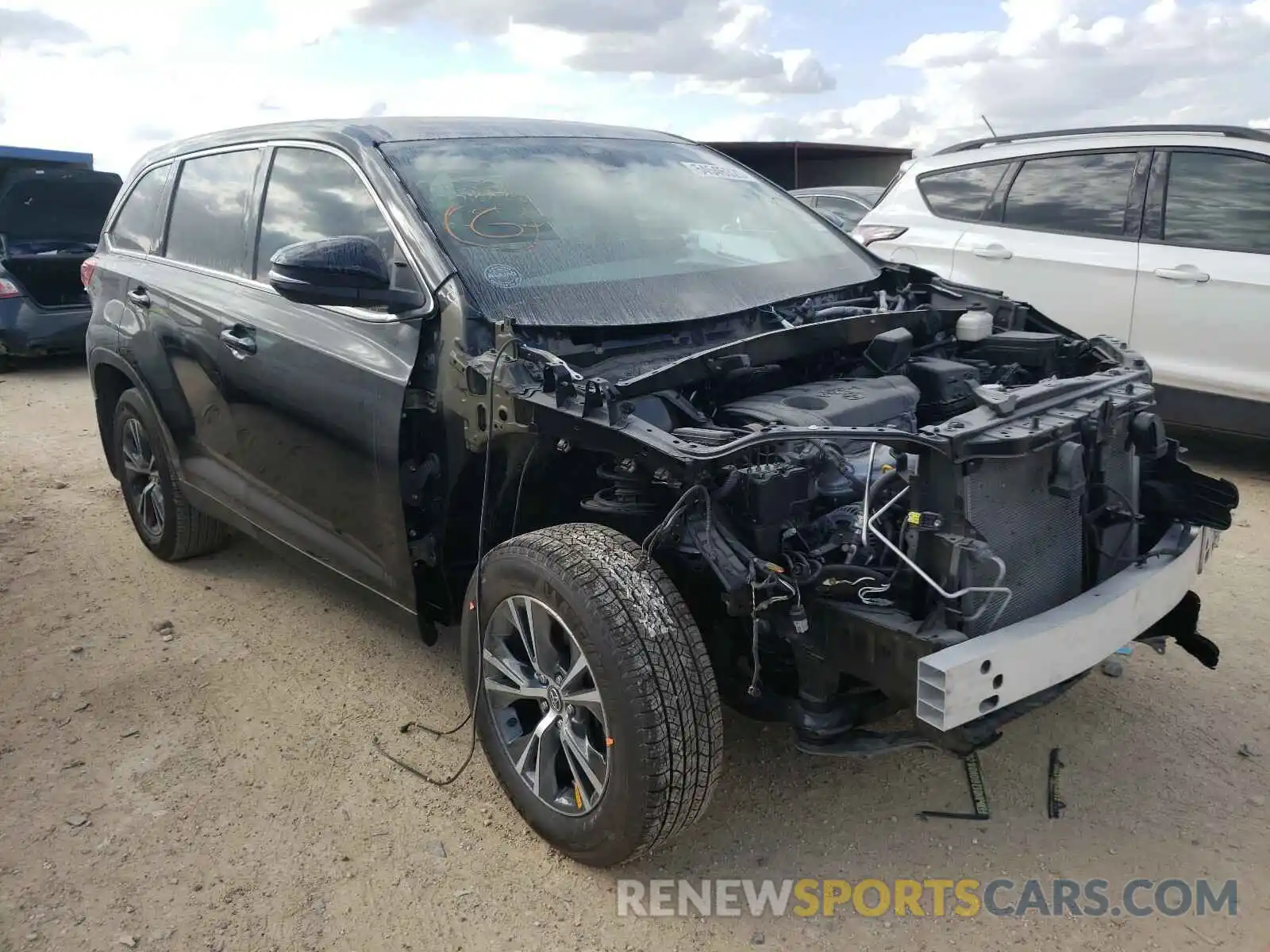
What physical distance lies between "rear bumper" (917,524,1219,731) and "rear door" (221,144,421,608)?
5.29 ft

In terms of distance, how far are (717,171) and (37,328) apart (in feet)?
25.7

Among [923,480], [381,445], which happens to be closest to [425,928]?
[381,445]

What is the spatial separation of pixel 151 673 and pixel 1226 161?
5550 mm

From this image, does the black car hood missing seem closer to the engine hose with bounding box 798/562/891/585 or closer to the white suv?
the white suv

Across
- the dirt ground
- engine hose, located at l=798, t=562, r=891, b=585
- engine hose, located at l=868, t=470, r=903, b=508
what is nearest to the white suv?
the dirt ground

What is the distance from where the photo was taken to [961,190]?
629 cm

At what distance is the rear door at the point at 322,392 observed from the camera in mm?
3006

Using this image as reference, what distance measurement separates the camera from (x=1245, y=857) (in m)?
2.59

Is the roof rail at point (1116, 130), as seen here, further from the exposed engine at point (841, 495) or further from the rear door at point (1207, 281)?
the exposed engine at point (841, 495)

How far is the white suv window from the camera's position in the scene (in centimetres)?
515

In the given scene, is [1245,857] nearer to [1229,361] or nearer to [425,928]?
[425,928]

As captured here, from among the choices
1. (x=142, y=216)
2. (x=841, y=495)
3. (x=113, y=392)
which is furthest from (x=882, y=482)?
(x=113, y=392)

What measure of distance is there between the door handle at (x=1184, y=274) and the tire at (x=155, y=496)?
488 cm

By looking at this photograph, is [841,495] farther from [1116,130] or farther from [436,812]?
[1116,130]
